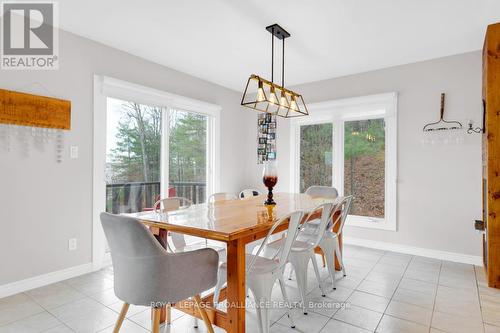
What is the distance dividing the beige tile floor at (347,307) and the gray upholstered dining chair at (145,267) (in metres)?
0.70

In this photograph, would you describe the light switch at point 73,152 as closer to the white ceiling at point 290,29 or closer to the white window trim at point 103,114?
the white window trim at point 103,114

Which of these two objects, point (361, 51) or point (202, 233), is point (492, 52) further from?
point (202, 233)

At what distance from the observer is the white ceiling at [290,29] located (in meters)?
2.33

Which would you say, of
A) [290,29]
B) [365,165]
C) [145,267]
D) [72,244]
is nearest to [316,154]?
[365,165]

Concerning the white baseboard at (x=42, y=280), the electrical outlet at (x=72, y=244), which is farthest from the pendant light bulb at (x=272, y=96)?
the white baseboard at (x=42, y=280)

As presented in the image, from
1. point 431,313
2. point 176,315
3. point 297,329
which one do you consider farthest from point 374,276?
point 176,315

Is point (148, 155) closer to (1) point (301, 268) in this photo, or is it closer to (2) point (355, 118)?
(1) point (301, 268)

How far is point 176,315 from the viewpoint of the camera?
82.7 inches

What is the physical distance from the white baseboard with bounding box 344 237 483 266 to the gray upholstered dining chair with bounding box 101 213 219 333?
313cm

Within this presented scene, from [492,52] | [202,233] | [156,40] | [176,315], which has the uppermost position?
[156,40]

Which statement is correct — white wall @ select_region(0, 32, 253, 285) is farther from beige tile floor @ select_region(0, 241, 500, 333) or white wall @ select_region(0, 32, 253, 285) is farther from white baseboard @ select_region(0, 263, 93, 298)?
beige tile floor @ select_region(0, 241, 500, 333)

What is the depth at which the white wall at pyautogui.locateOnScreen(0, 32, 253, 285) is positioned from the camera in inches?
96.0

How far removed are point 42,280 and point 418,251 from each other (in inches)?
161

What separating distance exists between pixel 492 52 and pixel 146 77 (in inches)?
141
